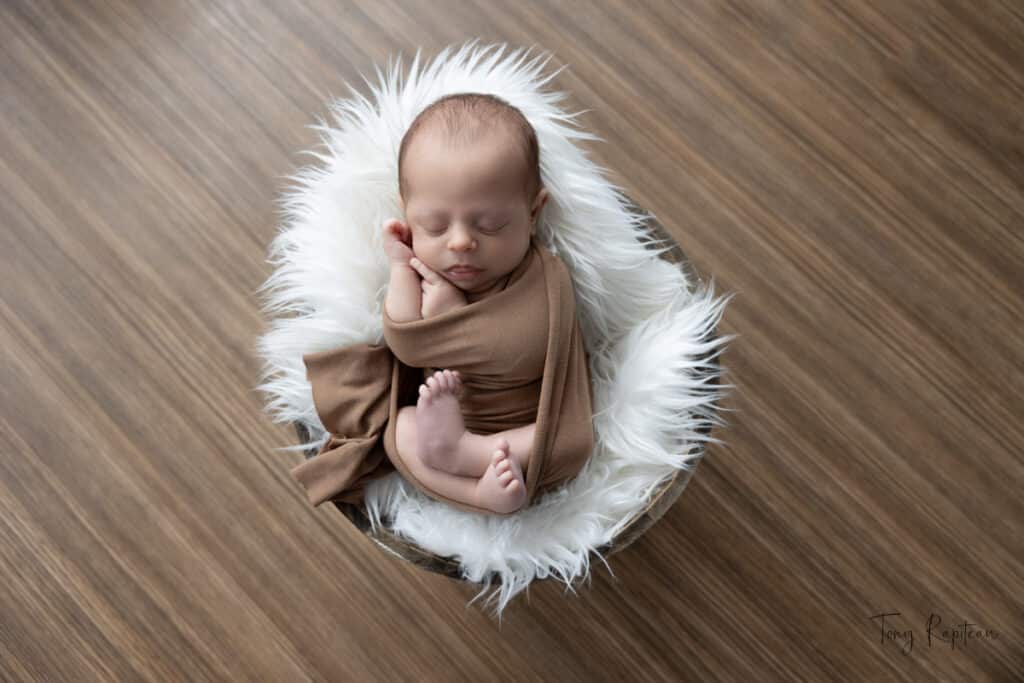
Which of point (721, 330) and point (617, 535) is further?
point (721, 330)

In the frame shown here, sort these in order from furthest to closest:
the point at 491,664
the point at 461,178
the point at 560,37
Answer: the point at 560,37
the point at 491,664
the point at 461,178

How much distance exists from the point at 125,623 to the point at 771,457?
924 millimetres

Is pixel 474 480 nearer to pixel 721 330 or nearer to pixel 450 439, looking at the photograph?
pixel 450 439

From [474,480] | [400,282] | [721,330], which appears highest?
[721,330]

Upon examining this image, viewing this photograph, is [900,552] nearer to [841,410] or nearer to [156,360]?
[841,410]

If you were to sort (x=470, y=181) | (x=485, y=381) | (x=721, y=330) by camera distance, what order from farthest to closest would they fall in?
(x=721, y=330)
(x=485, y=381)
(x=470, y=181)

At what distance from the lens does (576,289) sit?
96 centimetres

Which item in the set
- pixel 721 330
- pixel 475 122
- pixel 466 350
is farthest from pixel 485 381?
pixel 721 330

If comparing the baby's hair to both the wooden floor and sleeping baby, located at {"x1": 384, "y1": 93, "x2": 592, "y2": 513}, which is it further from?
the wooden floor

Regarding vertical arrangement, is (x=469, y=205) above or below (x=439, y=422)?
above

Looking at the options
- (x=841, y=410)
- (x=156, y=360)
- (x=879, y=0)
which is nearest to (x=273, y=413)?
(x=156, y=360)

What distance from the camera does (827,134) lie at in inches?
46.2

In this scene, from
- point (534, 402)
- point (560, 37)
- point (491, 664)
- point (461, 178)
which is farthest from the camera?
point (560, 37)

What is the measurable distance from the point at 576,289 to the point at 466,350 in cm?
16
